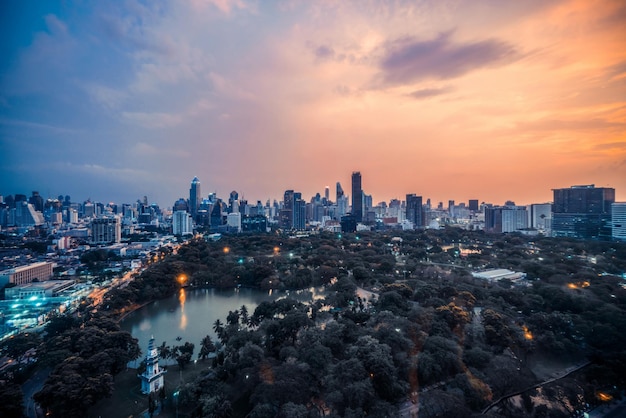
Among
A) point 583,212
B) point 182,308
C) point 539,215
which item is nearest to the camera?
point 182,308

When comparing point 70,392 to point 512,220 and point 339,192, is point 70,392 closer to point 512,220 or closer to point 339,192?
point 512,220

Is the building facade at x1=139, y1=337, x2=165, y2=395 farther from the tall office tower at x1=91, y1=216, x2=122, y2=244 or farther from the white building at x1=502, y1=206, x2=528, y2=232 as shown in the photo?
the white building at x1=502, y1=206, x2=528, y2=232

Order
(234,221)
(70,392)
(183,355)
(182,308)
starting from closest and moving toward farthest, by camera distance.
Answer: (70,392), (183,355), (182,308), (234,221)

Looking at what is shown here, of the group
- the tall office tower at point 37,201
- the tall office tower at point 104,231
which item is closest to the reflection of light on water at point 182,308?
the tall office tower at point 104,231

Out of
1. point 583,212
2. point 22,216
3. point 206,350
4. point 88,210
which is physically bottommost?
point 206,350

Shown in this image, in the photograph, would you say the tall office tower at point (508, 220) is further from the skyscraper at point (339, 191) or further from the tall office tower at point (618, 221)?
the skyscraper at point (339, 191)

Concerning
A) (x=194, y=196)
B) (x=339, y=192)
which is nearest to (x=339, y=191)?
(x=339, y=192)

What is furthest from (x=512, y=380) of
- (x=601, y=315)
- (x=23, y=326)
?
(x=23, y=326)
